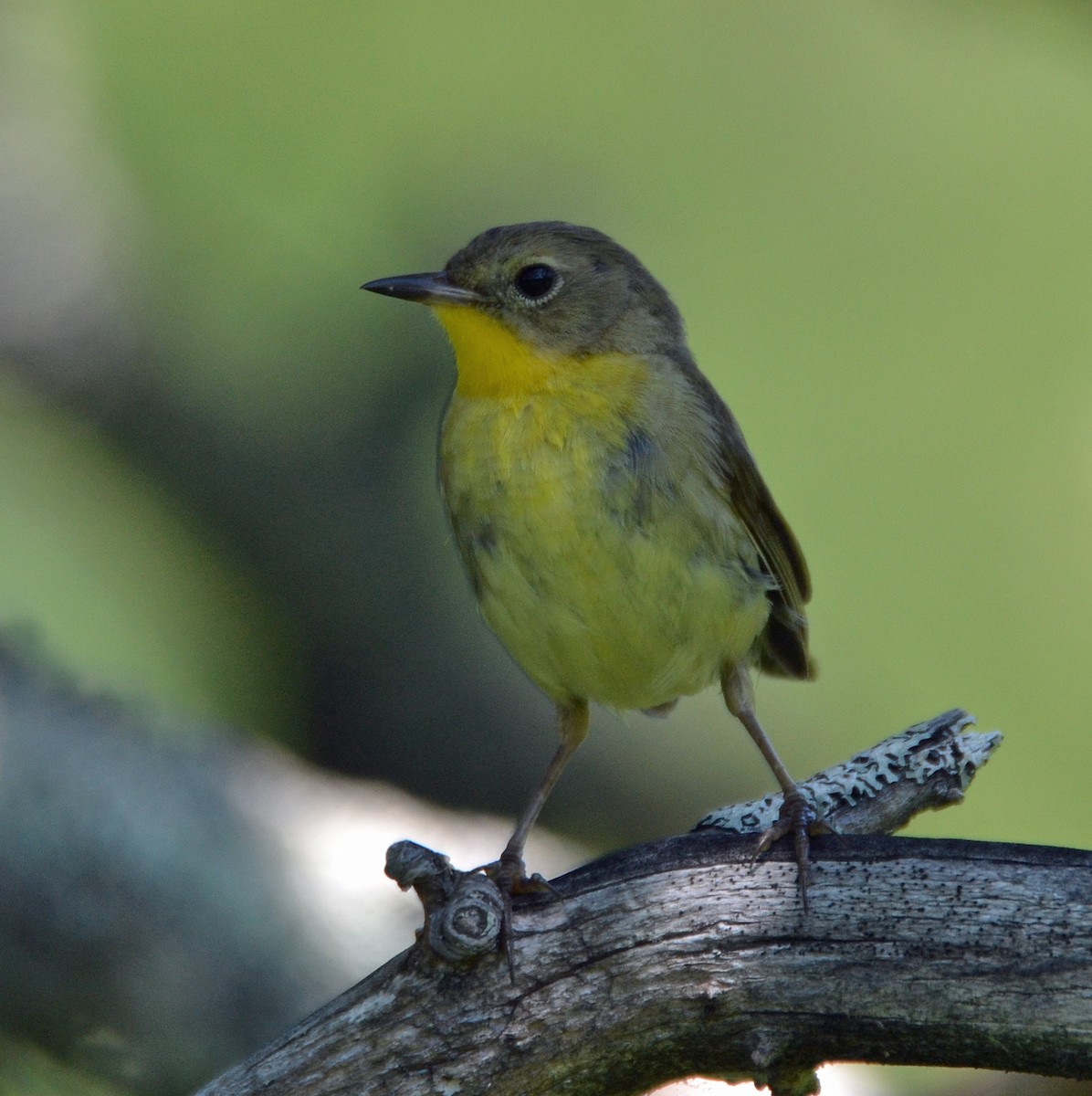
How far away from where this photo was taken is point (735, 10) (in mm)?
7406

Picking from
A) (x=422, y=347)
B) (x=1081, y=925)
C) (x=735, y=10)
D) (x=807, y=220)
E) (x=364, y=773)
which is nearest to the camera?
(x=1081, y=925)

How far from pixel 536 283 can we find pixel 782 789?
1.36 meters

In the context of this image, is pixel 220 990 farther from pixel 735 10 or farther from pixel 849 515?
pixel 735 10

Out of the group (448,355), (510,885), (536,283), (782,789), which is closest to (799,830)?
(782,789)

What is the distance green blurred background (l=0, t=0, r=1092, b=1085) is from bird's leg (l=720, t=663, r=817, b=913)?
2174 mm

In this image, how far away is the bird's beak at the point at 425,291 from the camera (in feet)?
10.5

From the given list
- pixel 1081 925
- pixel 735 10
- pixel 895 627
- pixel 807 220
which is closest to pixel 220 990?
pixel 1081 925

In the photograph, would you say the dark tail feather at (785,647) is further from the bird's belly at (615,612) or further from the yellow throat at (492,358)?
the yellow throat at (492,358)

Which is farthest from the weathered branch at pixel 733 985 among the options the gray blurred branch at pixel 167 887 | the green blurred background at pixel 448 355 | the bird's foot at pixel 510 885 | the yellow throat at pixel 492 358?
the green blurred background at pixel 448 355

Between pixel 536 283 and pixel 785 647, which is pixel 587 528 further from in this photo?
pixel 785 647

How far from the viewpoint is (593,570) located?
9.55 ft

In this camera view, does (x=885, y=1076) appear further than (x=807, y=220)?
No

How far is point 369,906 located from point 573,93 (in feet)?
15.6

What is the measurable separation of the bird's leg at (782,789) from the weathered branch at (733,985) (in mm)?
33
